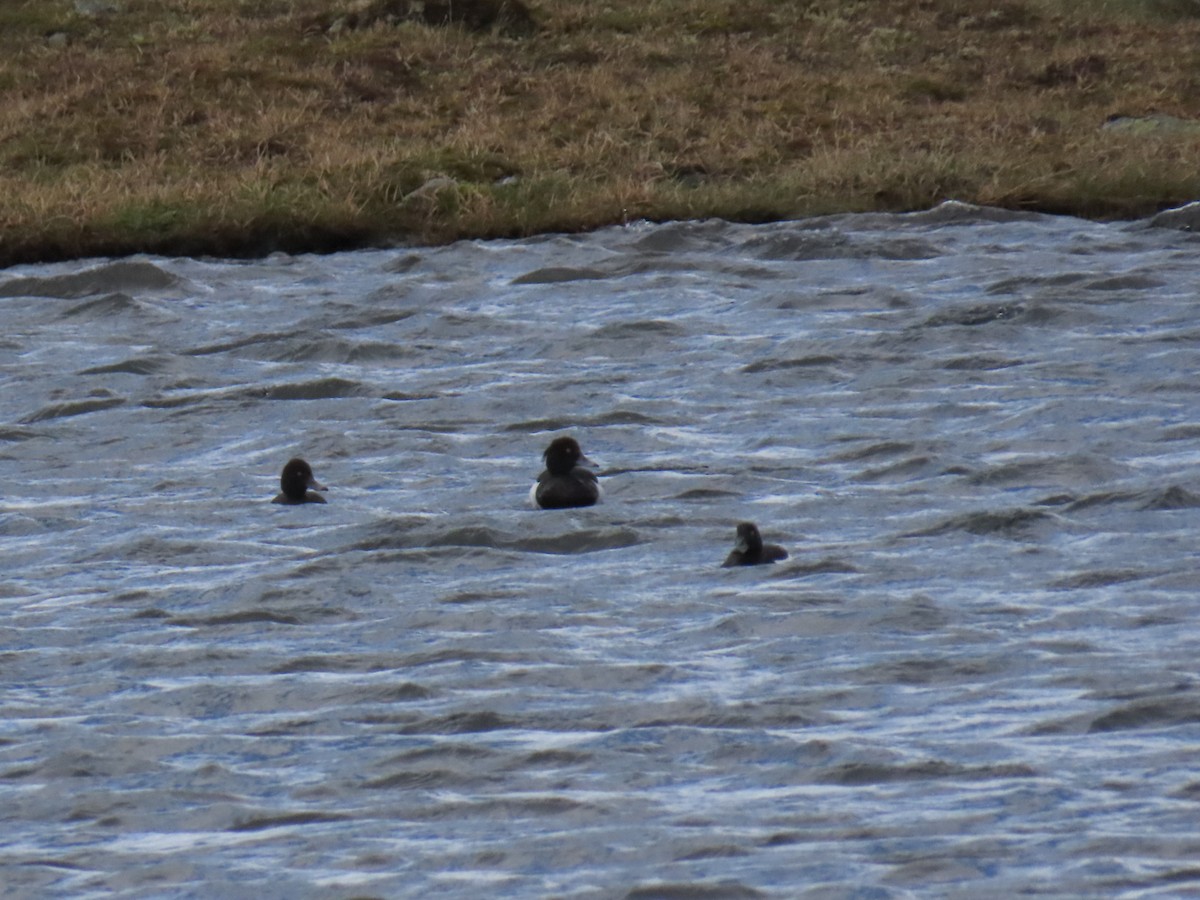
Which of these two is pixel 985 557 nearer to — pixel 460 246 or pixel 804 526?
pixel 804 526

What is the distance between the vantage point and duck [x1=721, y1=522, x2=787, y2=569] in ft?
35.0

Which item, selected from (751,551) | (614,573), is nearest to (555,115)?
(614,573)

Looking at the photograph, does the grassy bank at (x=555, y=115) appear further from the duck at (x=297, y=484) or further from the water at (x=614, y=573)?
the duck at (x=297, y=484)

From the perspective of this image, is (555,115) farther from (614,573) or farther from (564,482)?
(614,573)

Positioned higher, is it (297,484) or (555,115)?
(555,115)

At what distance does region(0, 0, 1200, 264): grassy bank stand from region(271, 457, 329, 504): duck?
7.96 meters

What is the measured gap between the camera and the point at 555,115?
24.1 m

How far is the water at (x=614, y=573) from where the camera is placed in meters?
7.17

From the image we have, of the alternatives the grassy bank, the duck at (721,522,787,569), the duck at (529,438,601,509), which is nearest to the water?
the duck at (721,522,787,569)

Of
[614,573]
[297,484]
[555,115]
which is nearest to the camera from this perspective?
[614,573]

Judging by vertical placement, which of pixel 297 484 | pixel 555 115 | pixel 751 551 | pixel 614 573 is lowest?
pixel 614 573

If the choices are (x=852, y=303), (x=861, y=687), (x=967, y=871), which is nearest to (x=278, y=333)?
(x=852, y=303)

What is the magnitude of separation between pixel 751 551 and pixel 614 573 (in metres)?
0.72

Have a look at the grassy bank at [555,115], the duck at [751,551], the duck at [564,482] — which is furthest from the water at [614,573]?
the grassy bank at [555,115]
